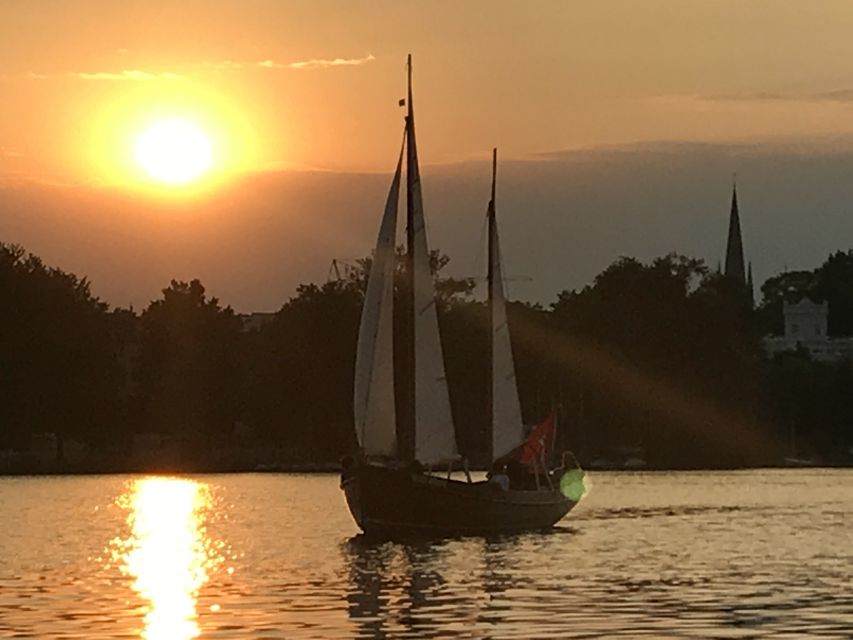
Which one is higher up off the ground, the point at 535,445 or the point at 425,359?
the point at 425,359

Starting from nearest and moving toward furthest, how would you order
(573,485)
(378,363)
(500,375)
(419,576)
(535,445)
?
(419,576) → (378,363) → (535,445) → (500,375) → (573,485)

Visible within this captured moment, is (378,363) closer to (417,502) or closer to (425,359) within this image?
(425,359)

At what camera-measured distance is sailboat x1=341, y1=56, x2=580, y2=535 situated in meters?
76.2

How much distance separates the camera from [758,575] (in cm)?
5997

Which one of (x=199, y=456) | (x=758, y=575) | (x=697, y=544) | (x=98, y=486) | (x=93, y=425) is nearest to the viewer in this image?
(x=758, y=575)

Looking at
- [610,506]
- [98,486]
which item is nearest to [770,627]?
[610,506]

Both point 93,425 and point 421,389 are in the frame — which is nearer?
point 421,389

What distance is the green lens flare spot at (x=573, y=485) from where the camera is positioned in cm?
8850

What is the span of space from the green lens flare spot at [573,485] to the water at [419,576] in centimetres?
130

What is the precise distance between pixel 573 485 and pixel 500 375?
6244mm

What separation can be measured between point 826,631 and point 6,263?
150 meters

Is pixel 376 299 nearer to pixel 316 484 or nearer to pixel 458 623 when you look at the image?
pixel 458 623

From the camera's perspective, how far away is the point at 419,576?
60562 mm

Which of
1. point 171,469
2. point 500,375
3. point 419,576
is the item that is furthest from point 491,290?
point 171,469
